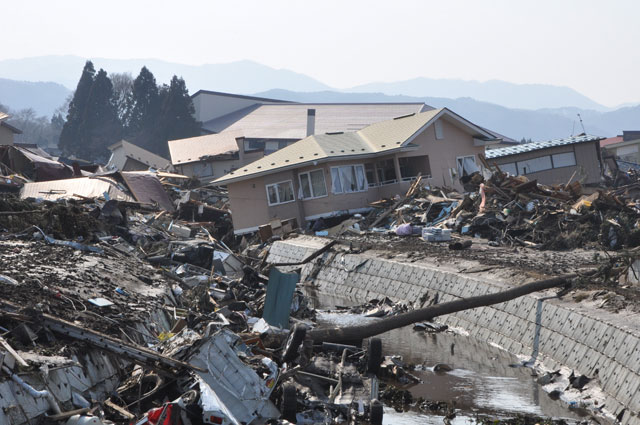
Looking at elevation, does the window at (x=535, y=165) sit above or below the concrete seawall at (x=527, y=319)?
above

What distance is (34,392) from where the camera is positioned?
Result: 9.27 m

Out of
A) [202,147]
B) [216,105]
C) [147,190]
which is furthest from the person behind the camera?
[216,105]

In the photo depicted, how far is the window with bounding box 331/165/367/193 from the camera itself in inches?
1422

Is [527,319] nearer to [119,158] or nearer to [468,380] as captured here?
[468,380]

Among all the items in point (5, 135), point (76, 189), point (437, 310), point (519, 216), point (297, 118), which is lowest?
point (437, 310)

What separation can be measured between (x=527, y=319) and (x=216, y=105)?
65.8 meters

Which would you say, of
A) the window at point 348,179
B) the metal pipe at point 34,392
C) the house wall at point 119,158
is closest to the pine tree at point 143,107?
the house wall at point 119,158

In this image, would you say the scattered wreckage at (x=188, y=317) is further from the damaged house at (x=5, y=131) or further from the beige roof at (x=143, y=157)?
the beige roof at (x=143, y=157)

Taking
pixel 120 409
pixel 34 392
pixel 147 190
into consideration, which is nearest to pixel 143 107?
pixel 147 190

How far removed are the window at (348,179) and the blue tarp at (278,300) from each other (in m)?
17.4

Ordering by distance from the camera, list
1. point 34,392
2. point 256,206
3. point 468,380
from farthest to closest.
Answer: point 256,206 < point 468,380 < point 34,392

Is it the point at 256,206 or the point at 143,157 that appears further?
the point at 143,157

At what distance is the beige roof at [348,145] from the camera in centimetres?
3650

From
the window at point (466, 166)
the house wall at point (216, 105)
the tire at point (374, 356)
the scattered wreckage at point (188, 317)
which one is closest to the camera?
the scattered wreckage at point (188, 317)
